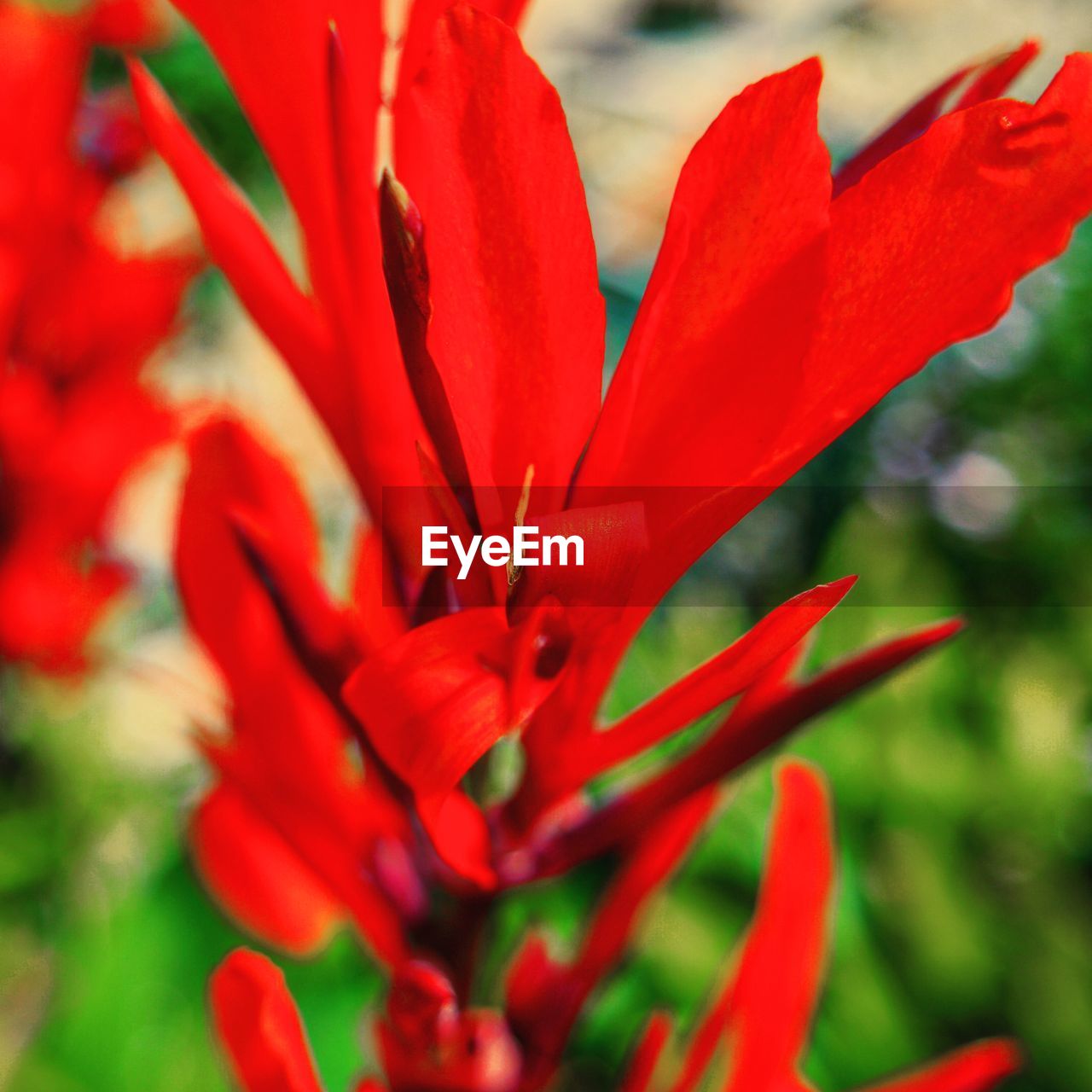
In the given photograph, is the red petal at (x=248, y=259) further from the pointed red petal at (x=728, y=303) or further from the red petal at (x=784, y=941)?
the red petal at (x=784, y=941)

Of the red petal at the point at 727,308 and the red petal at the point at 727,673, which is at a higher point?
the red petal at the point at 727,308

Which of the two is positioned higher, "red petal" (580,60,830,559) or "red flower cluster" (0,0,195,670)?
"red petal" (580,60,830,559)

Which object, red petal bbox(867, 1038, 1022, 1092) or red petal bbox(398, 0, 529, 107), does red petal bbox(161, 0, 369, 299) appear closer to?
red petal bbox(398, 0, 529, 107)

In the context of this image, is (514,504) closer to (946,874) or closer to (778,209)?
(778,209)

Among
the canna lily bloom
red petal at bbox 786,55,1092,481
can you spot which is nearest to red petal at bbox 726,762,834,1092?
the canna lily bloom

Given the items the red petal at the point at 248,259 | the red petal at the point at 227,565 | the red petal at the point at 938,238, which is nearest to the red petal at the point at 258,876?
the red petal at the point at 227,565

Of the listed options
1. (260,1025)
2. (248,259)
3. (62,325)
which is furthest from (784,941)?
(62,325)

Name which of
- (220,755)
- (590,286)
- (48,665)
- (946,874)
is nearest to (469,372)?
(590,286)
